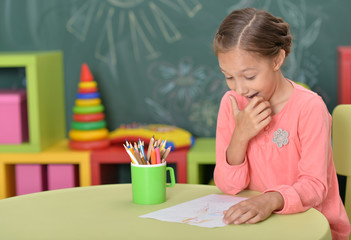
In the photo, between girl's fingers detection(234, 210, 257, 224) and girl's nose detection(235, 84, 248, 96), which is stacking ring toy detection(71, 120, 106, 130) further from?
girl's fingers detection(234, 210, 257, 224)

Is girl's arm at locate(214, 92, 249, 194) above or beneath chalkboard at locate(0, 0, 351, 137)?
beneath

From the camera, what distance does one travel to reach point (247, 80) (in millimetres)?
1357

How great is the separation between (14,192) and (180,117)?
853 millimetres

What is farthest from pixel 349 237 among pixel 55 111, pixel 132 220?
pixel 55 111

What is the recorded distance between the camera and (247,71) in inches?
52.9

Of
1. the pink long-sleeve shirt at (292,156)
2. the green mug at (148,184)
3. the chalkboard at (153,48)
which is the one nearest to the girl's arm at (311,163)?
the pink long-sleeve shirt at (292,156)

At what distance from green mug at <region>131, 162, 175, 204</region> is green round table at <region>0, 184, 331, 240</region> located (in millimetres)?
20

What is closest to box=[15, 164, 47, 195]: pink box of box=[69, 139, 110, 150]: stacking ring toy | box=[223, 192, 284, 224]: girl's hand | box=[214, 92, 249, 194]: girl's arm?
box=[69, 139, 110, 150]: stacking ring toy

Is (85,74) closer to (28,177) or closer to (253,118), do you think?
(28,177)

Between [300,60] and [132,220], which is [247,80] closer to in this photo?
[132,220]

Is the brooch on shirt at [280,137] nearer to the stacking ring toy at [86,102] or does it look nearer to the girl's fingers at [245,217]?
the girl's fingers at [245,217]

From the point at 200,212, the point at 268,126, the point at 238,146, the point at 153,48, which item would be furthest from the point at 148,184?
the point at 153,48

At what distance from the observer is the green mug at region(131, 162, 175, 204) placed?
4.26 feet

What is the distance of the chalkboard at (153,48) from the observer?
8.72ft
